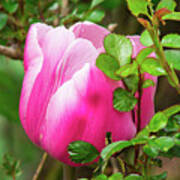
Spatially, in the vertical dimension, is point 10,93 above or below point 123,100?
below

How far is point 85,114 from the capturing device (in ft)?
0.71

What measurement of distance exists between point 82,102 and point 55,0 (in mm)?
220

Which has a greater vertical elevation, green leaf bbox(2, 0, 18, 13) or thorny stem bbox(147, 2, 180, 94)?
thorny stem bbox(147, 2, 180, 94)

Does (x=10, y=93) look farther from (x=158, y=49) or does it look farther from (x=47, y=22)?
(x=158, y=49)

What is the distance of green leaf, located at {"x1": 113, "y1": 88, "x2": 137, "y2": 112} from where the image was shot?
0.67ft

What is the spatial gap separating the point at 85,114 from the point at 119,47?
44 mm

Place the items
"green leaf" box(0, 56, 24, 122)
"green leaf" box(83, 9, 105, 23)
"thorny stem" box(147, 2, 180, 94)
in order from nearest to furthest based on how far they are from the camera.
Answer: "thorny stem" box(147, 2, 180, 94) < "green leaf" box(83, 9, 105, 23) < "green leaf" box(0, 56, 24, 122)

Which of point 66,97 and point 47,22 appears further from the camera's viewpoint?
point 47,22

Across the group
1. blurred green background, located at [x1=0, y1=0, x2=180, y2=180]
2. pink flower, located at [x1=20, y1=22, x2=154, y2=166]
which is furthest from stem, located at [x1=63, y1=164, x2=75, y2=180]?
blurred green background, located at [x1=0, y1=0, x2=180, y2=180]

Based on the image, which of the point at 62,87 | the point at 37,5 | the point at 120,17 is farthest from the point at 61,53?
the point at 120,17

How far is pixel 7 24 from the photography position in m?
0.40

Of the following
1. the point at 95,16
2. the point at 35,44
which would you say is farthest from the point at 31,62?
the point at 95,16

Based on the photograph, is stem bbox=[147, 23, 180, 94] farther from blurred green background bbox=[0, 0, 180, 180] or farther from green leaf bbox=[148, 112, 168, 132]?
blurred green background bbox=[0, 0, 180, 180]

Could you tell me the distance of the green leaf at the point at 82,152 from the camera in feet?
0.69
